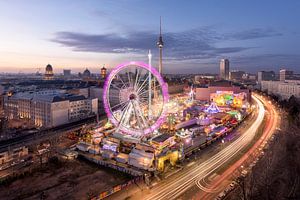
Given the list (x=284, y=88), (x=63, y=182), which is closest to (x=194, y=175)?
(x=63, y=182)

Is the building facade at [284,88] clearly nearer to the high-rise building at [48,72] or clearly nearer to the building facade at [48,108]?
the building facade at [48,108]

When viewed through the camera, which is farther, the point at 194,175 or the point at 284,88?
the point at 284,88

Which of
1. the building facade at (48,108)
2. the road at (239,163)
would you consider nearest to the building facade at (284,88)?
the road at (239,163)

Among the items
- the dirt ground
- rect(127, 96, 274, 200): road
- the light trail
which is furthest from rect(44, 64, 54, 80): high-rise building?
rect(127, 96, 274, 200): road

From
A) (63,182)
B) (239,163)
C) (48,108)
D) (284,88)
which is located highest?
(284,88)

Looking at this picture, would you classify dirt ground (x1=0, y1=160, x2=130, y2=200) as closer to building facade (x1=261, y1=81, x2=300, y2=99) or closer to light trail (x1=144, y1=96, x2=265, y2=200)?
light trail (x1=144, y1=96, x2=265, y2=200)

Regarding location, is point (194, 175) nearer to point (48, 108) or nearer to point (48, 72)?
point (48, 108)

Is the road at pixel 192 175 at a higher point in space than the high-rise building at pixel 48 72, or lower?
lower
